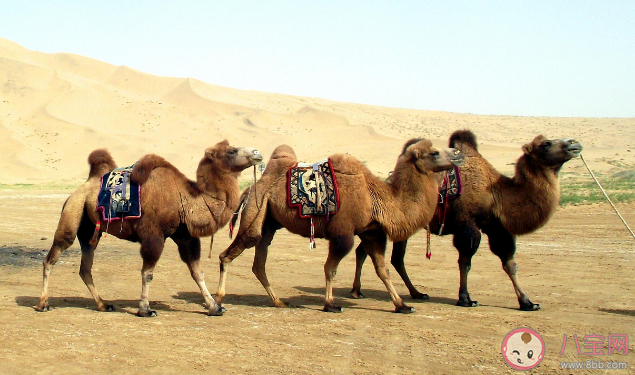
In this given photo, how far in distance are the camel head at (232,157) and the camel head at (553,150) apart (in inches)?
147

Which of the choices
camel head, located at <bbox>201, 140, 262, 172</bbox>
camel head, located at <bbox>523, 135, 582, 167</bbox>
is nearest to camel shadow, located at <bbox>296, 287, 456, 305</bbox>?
camel head, located at <bbox>523, 135, 582, 167</bbox>

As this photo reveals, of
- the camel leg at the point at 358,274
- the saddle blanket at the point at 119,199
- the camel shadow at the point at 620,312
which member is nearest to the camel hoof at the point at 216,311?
the saddle blanket at the point at 119,199

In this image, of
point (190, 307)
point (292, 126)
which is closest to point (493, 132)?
point (292, 126)

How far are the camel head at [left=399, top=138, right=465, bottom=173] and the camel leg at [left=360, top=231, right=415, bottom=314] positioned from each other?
1053 millimetres

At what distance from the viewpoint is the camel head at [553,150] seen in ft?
27.3

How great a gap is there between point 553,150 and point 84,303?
6.66 metres

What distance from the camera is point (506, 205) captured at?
348 inches

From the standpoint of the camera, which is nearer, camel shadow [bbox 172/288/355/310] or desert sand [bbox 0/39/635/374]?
desert sand [bbox 0/39/635/374]

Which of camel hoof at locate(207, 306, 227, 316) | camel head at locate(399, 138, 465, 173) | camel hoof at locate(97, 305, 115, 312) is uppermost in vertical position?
camel head at locate(399, 138, 465, 173)

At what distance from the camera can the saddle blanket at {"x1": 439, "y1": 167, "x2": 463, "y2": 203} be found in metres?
8.93

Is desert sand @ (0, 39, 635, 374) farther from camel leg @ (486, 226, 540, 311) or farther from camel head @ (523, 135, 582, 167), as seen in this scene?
camel head @ (523, 135, 582, 167)

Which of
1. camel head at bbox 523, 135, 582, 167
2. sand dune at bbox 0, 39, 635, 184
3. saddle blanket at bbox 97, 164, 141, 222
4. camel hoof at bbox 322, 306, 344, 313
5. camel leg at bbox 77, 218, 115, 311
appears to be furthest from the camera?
sand dune at bbox 0, 39, 635, 184

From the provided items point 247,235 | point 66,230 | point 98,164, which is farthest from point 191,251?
point 98,164

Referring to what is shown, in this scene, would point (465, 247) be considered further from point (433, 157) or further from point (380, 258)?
point (433, 157)
